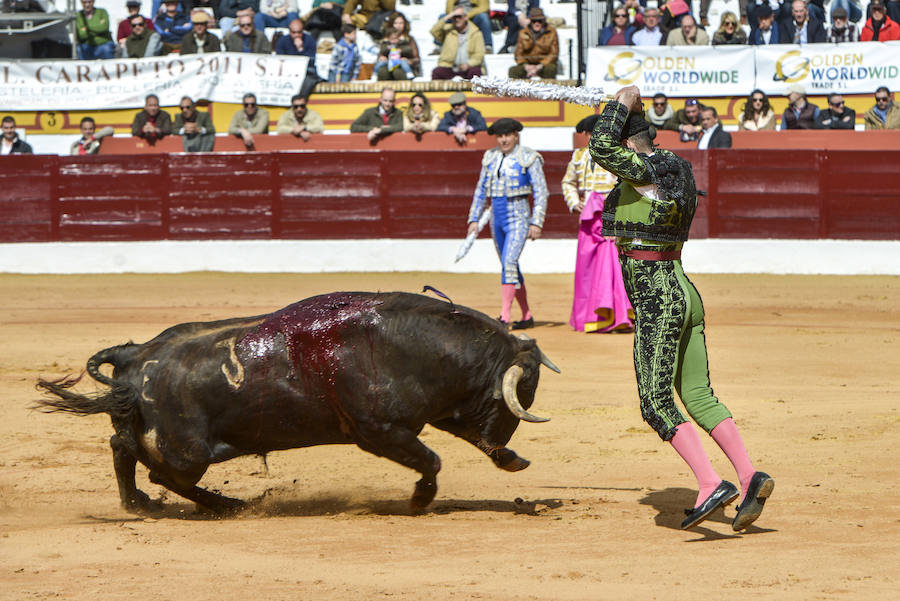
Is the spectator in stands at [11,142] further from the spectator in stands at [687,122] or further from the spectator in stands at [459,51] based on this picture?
the spectator in stands at [687,122]

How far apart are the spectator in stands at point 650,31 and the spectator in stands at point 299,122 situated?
3629 mm

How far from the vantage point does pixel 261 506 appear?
4.56m

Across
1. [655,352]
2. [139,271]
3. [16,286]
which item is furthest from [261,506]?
[139,271]

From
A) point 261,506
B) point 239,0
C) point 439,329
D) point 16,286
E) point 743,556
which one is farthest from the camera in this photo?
→ point 239,0

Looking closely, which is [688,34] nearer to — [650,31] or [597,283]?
[650,31]

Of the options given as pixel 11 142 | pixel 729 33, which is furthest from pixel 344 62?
pixel 729 33

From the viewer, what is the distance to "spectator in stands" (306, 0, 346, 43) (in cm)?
1576

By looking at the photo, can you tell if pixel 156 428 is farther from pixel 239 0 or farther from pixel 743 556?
pixel 239 0

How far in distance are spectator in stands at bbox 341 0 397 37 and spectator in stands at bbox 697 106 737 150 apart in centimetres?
437

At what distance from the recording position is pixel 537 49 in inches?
576

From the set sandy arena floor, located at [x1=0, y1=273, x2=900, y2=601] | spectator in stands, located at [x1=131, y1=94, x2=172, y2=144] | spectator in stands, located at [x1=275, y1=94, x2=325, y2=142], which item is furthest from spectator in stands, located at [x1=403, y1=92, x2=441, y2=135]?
sandy arena floor, located at [x1=0, y1=273, x2=900, y2=601]

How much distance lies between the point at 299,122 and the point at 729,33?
15.7ft

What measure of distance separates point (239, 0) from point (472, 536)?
43.4 ft

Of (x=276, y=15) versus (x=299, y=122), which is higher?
(x=276, y=15)
